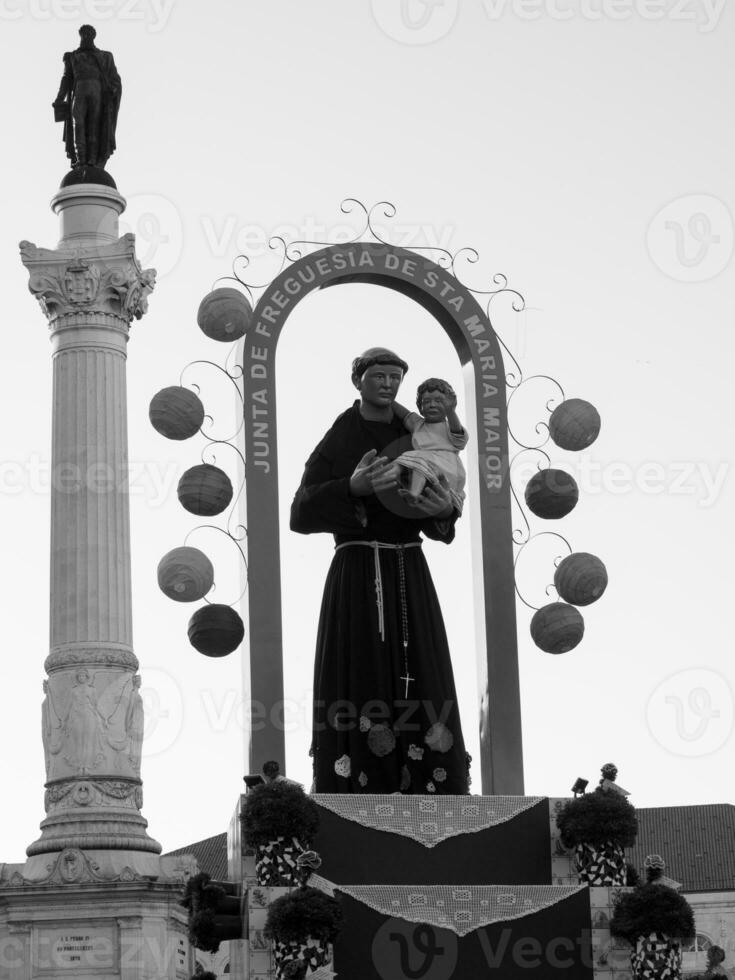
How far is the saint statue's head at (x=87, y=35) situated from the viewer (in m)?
28.2

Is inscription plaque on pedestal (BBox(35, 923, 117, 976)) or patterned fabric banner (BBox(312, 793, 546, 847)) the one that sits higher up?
inscription plaque on pedestal (BBox(35, 923, 117, 976))

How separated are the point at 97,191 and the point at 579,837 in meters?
18.3

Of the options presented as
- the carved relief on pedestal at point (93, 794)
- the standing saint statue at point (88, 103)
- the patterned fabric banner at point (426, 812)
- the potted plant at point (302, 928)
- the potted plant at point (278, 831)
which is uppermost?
the standing saint statue at point (88, 103)

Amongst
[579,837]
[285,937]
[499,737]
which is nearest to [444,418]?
[499,737]

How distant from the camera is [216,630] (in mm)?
13148

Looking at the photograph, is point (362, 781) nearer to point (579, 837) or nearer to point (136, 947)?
point (579, 837)

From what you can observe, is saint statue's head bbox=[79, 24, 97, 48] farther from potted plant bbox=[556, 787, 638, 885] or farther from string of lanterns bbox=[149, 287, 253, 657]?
potted plant bbox=[556, 787, 638, 885]

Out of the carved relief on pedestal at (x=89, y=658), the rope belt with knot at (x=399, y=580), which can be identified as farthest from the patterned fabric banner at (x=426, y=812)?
the carved relief on pedestal at (x=89, y=658)

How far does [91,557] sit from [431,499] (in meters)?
14.8

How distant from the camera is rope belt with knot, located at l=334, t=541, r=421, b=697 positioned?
13.0m

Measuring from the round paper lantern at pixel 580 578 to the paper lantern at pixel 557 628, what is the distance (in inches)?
3.9

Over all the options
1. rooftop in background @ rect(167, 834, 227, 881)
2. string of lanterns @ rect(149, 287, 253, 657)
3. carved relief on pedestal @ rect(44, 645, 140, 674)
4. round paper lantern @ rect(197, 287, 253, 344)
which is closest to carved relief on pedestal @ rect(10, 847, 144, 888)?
carved relief on pedestal @ rect(44, 645, 140, 674)

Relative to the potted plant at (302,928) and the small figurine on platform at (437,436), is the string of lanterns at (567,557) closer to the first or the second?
the small figurine on platform at (437,436)

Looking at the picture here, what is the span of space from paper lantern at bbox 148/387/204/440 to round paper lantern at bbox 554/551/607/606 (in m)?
2.57
